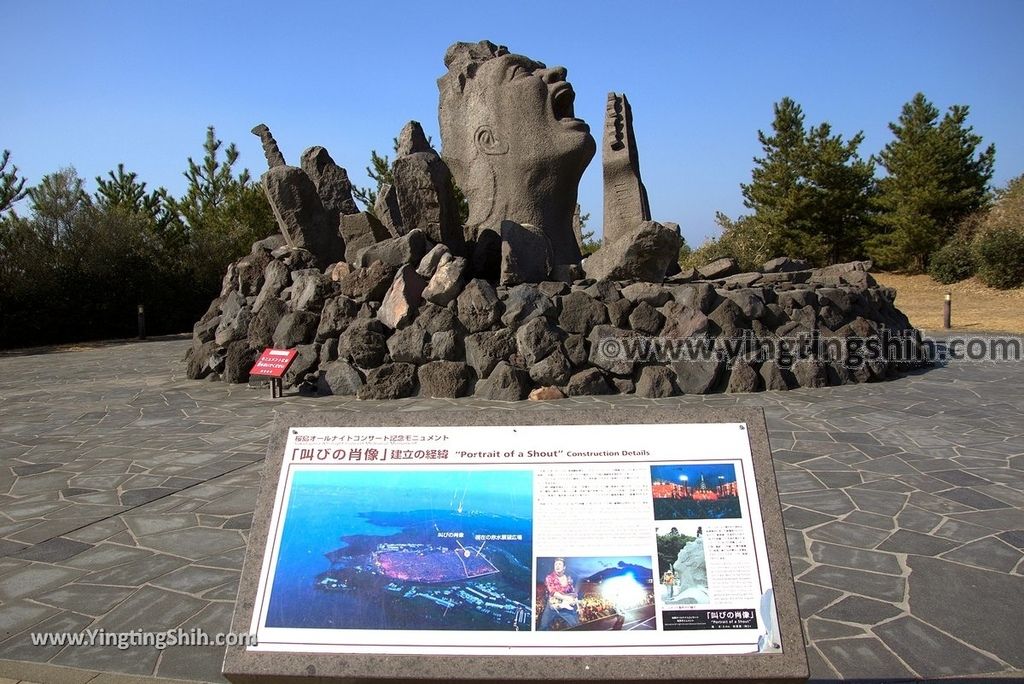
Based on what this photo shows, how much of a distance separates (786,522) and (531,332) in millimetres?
3894

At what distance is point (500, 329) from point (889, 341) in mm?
4429

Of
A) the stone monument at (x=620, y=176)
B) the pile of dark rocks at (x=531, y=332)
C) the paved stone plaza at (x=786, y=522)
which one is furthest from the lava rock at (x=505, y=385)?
the stone monument at (x=620, y=176)

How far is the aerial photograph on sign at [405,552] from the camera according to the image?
1612mm

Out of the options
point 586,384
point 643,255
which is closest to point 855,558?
point 586,384

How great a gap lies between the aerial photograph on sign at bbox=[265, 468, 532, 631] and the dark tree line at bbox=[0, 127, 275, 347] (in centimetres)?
1918

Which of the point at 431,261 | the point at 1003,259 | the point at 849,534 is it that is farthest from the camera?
the point at 1003,259

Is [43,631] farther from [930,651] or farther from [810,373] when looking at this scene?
[810,373]

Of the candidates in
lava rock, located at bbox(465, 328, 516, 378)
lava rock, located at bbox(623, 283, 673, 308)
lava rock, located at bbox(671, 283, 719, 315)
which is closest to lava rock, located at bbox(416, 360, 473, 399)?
lava rock, located at bbox(465, 328, 516, 378)

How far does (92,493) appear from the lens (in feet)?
13.8

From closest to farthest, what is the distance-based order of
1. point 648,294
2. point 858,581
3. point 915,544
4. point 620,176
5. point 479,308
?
point 858,581 → point 915,544 → point 479,308 → point 648,294 → point 620,176

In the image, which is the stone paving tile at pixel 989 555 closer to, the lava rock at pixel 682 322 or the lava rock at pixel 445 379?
the lava rock at pixel 682 322

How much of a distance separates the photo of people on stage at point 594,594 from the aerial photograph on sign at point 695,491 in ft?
0.45

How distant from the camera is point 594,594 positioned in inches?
62.8

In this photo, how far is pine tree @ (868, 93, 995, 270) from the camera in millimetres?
25188
